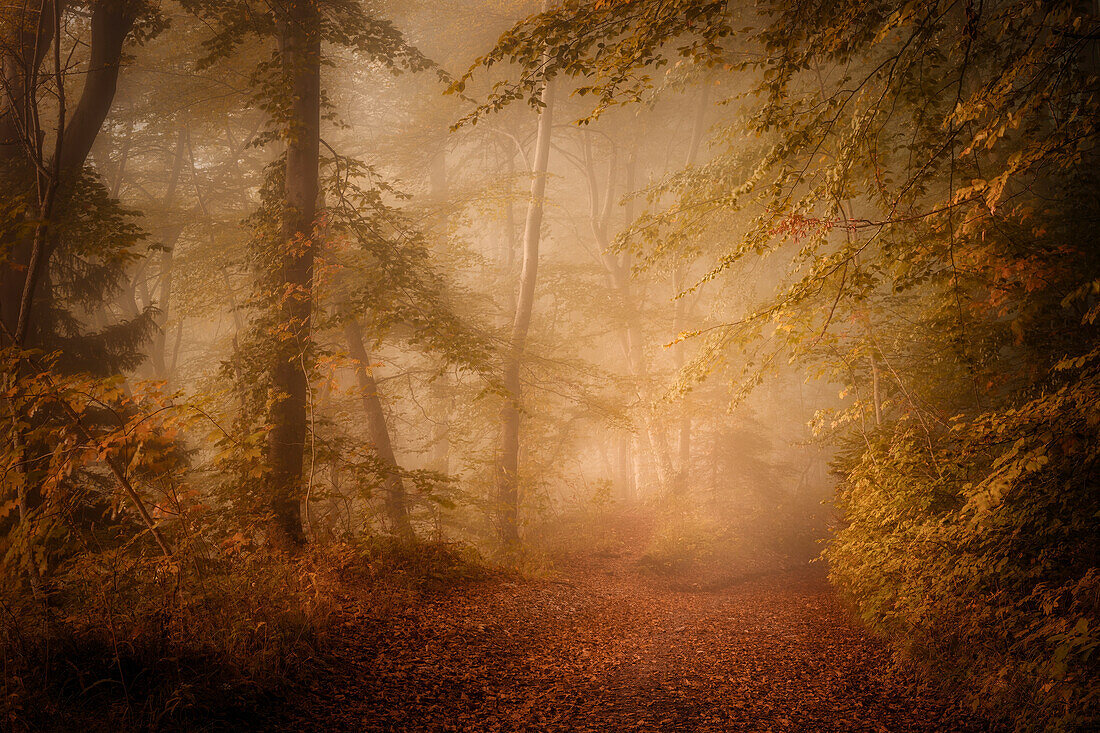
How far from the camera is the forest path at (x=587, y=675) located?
4035 mm

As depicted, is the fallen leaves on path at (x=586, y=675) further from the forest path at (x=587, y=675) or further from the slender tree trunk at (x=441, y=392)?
the slender tree trunk at (x=441, y=392)

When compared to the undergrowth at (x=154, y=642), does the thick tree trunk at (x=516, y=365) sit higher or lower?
higher

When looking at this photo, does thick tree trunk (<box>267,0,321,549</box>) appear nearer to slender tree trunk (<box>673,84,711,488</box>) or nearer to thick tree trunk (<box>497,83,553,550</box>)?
thick tree trunk (<box>497,83,553,550</box>)

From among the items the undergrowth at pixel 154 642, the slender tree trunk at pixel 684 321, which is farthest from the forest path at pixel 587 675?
the slender tree trunk at pixel 684 321

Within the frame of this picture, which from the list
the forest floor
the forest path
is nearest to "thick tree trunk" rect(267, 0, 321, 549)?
the forest floor

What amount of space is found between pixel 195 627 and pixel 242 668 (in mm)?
465

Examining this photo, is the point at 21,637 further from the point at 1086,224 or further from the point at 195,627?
the point at 1086,224

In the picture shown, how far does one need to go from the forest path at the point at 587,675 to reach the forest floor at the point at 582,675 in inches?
0.6

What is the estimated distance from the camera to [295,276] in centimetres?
739

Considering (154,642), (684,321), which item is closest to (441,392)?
(684,321)

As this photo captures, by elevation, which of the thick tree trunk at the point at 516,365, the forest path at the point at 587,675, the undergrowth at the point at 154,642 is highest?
the thick tree trunk at the point at 516,365

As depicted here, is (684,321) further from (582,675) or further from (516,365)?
(582,675)

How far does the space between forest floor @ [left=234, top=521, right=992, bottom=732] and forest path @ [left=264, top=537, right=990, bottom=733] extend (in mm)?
16

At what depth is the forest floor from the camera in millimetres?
4016
